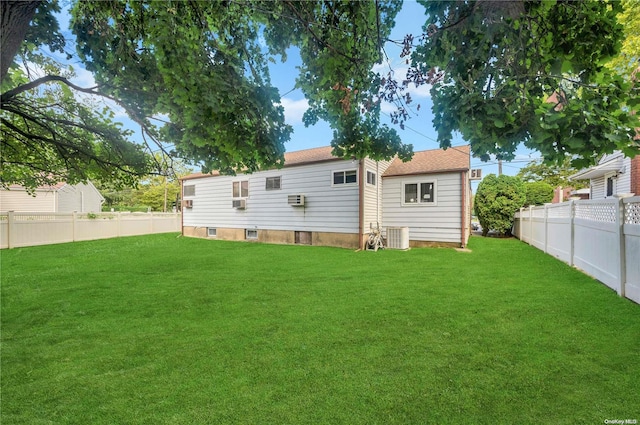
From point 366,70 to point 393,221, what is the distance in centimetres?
890

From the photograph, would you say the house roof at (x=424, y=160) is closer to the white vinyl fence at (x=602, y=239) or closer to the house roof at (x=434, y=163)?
the house roof at (x=434, y=163)

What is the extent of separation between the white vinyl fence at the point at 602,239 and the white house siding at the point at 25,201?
25.8 m

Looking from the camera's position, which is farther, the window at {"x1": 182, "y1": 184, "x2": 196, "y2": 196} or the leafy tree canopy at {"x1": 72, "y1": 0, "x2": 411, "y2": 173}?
the window at {"x1": 182, "y1": 184, "x2": 196, "y2": 196}

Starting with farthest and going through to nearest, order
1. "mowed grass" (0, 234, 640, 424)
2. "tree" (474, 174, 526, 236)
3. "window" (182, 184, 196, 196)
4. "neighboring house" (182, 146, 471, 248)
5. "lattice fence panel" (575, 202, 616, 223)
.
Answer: "window" (182, 184, 196, 196) → "tree" (474, 174, 526, 236) → "neighboring house" (182, 146, 471, 248) → "lattice fence panel" (575, 202, 616, 223) → "mowed grass" (0, 234, 640, 424)

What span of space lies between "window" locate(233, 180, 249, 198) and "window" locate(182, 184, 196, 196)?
319 centimetres

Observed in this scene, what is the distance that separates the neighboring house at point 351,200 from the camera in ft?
34.3

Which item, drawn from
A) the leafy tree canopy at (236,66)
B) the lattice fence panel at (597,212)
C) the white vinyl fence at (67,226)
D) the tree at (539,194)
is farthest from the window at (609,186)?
the white vinyl fence at (67,226)

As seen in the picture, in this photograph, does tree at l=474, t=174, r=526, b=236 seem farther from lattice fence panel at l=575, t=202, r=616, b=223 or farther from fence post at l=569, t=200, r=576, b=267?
lattice fence panel at l=575, t=202, r=616, b=223

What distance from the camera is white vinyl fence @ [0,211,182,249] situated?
11172mm

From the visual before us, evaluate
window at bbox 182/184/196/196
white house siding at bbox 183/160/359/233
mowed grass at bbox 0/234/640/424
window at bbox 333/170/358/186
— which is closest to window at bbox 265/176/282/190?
white house siding at bbox 183/160/359/233

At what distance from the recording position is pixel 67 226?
42.9 feet

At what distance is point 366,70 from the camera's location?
3.33m

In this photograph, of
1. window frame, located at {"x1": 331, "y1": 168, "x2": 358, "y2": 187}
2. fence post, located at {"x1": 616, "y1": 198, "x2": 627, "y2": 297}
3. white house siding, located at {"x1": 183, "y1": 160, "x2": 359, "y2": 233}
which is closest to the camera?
fence post, located at {"x1": 616, "y1": 198, "x2": 627, "y2": 297}

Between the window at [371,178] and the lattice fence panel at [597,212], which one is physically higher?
the window at [371,178]
